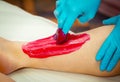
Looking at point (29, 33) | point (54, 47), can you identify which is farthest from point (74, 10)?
point (29, 33)

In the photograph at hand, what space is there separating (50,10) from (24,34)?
1661mm

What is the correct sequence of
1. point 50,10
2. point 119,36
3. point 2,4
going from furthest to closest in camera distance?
point 50,10
point 2,4
point 119,36

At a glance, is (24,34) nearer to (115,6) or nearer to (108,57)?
(108,57)

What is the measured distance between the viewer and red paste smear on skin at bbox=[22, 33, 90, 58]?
3.29ft

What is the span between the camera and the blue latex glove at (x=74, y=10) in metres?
0.89

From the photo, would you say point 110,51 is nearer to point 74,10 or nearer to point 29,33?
point 74,10

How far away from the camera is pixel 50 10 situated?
9.37 ft

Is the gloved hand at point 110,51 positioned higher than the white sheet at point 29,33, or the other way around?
the gloved hand at point 110,51

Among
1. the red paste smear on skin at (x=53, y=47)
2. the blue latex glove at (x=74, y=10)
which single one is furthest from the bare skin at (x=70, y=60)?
the blue latex glove at (x=74, y=10)

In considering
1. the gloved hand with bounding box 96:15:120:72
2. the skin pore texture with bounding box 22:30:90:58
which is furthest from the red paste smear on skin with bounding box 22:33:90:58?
the gloved hand with bounding box 96:15:120:72

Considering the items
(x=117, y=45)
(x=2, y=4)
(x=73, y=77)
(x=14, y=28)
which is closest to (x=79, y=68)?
(x=73, y=77)

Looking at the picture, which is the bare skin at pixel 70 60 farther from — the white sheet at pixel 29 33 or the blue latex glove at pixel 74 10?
the blue latex glove at pixel 74 10

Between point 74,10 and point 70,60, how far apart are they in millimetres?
234

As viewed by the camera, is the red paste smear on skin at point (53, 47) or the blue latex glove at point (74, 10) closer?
the blue latex glove at point (74, 10)
